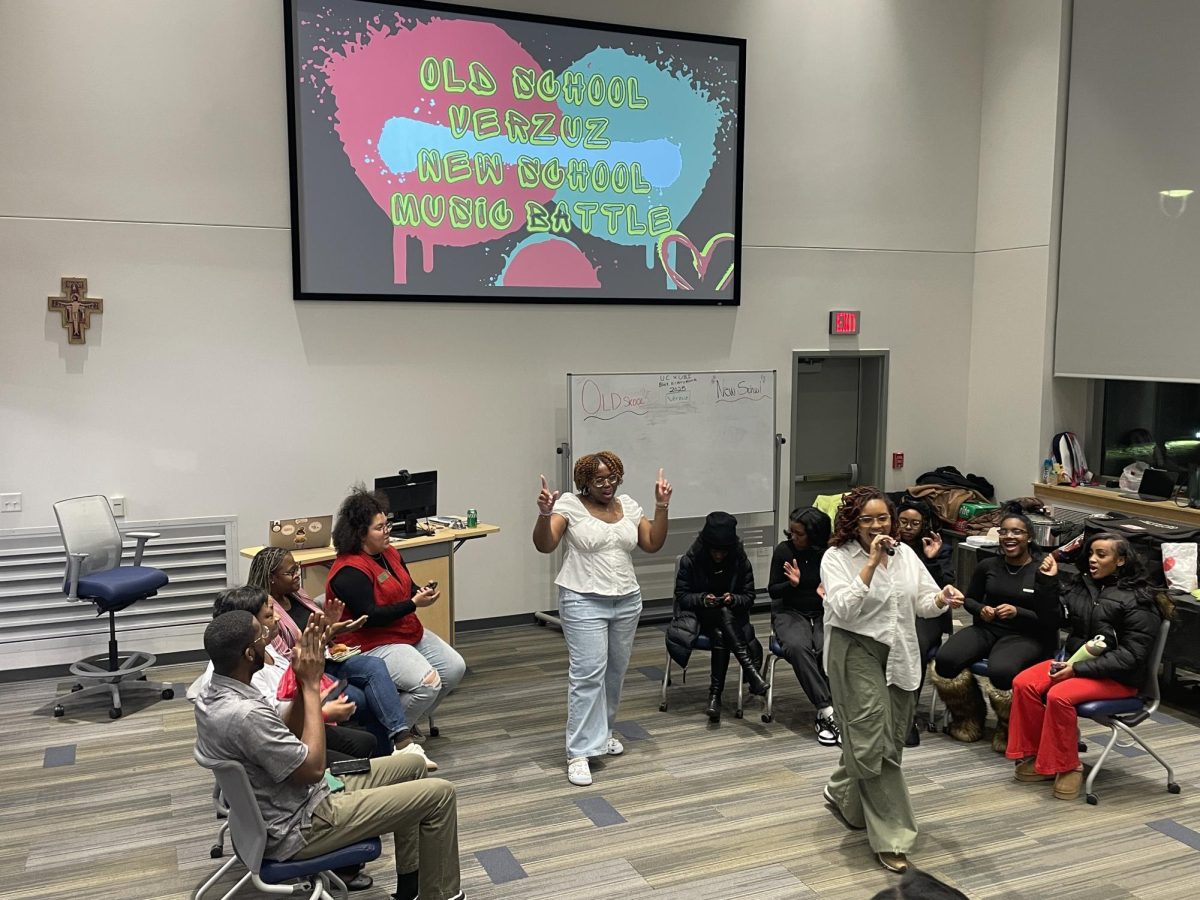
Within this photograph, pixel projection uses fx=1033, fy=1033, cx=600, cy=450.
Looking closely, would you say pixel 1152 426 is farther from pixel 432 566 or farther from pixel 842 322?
pixel 432 566

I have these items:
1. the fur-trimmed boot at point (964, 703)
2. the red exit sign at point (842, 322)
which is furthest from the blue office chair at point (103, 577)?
the red exit sign at point (842, 322)

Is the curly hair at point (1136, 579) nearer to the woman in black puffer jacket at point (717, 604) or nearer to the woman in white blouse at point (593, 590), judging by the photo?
the woman in black puffer jacket at point (717, 604)

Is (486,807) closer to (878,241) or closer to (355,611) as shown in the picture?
(355,611)

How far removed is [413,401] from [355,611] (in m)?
2.59

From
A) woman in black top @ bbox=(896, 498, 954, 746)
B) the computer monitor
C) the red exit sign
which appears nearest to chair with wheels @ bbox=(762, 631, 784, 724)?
woman in black top @ bbox=(896, 498, 954, 746)

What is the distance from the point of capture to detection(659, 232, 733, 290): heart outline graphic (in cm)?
752

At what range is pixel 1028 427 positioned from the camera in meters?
8.01

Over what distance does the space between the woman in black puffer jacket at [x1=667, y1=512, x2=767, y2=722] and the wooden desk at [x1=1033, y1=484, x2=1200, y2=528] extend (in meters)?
3.04

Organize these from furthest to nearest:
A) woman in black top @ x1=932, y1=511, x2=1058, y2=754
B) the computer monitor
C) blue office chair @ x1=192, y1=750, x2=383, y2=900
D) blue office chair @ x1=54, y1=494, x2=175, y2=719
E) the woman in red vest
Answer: the computer monitor
blue office chair @ x1=54, y1=494, x2=175, y2=719
woman in black top @ x1=932, y1=511, x2=1058, y2=754
the woman in red vest
blue office chair @ x1=192, y1=750, x2=383, y2=900

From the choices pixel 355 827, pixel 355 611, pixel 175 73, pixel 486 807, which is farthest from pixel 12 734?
pixel 175 73

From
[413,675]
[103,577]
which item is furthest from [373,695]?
[103,577]

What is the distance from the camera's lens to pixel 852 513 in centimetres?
402

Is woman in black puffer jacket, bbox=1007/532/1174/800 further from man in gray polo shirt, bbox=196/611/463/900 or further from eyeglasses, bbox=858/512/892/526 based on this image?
man in gray polo shirt, bbox=196/611/463/900

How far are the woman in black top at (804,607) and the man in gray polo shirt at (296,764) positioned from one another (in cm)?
245
